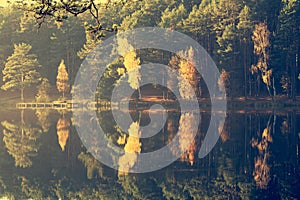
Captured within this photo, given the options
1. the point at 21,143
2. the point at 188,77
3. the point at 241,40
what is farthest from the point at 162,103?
the point at 21,143

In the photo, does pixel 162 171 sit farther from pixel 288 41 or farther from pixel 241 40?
pixel 241 40

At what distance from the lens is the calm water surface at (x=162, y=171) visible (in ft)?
75.2

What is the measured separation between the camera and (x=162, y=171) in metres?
27.4

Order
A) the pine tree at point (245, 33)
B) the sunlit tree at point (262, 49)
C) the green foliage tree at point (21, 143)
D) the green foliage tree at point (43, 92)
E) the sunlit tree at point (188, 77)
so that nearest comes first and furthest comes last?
the green foliage tree at point (21, 143)
the sunlit tree at point (262, 49)
the sunlit tree at point (188, 77)
the pine tree at point (245, 33)
the green foliage tree at point (43, 92)

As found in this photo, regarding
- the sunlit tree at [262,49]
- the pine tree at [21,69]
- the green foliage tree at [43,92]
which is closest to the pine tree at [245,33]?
the sunlit tree at [262,49]

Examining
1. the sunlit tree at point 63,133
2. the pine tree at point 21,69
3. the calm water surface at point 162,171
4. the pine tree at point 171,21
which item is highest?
the pine tree at point 171,21

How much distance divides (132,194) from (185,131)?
845 inches

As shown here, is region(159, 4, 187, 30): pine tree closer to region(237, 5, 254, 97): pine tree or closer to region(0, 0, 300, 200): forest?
region(0, 0, 300, 200): forest

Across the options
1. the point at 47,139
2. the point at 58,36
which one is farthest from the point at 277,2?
the point at 47,139

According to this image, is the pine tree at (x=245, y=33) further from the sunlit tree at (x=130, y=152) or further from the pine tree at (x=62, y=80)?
the sunlit tree at (x=130, y=152)

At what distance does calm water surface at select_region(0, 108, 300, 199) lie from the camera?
22.9 m

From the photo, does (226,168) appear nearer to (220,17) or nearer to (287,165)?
(287,165)

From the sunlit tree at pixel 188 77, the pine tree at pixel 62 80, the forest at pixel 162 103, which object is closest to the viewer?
the forest at pixel 162 103

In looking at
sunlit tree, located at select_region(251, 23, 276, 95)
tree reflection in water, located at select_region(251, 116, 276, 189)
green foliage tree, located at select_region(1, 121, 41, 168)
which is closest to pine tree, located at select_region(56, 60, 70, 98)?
sunlit tree, located at select_region(251, 23, 276, 95)
